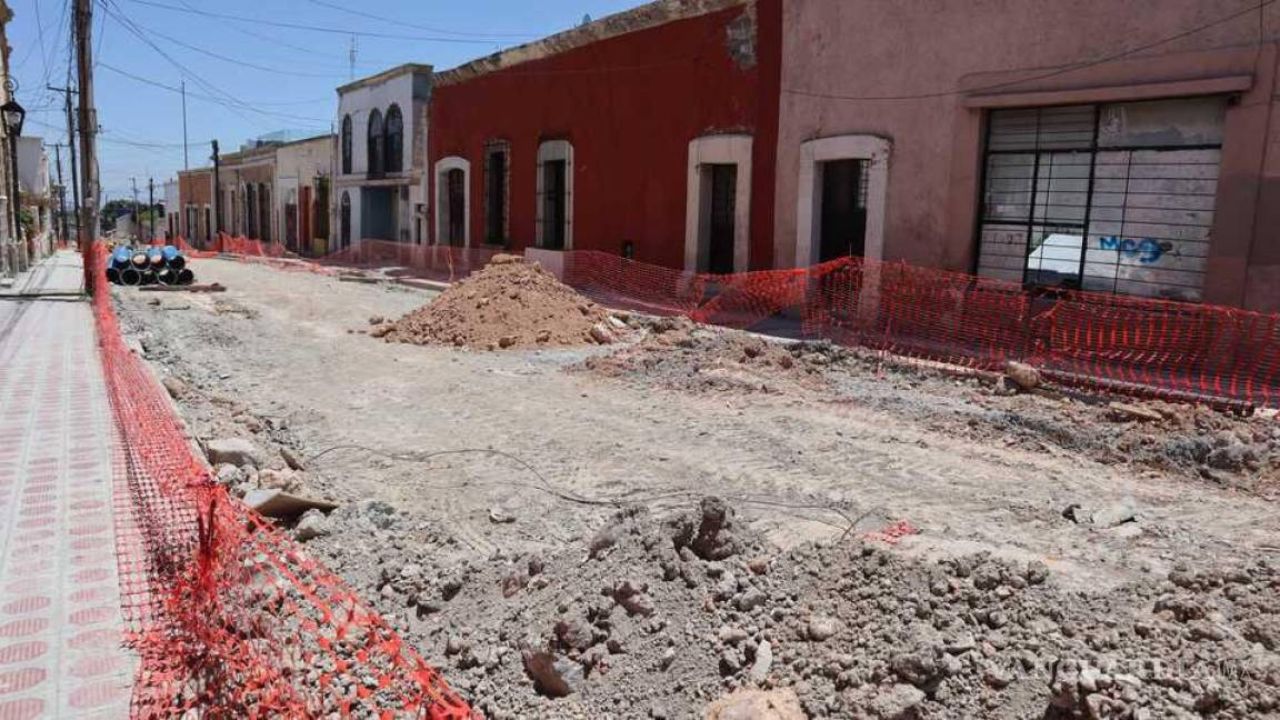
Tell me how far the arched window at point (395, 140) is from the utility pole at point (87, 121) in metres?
10.8

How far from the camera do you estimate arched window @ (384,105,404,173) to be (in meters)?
28.5

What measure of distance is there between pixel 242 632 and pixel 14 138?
25.0 metres

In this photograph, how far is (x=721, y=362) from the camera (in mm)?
10445

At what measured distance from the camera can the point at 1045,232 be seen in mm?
11359

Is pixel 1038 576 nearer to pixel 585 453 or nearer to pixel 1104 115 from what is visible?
pixel 585 453

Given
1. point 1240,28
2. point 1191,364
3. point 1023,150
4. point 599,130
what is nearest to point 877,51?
point 1023,150

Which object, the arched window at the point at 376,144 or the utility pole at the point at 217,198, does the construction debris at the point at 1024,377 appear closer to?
the arched window at the point at 376,144

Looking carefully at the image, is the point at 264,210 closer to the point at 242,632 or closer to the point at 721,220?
the point at 721,220

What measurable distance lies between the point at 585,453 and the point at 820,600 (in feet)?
11.6

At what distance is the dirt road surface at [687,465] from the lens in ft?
17.1

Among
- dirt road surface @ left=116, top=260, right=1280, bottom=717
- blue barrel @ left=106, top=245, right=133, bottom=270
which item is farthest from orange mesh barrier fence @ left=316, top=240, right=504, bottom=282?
dirt road surface @ left=116, top=260, right=1280, bottom=717

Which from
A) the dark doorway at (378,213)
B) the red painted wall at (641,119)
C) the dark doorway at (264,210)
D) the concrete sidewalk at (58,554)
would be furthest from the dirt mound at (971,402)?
the dark doorway at (264,210)

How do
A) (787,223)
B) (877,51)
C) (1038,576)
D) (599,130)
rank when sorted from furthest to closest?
(599,130) → (787,223) → (877,51) → (1038,576)

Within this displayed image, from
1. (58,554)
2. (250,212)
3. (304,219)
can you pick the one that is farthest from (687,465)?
(250,212)
